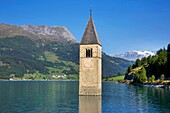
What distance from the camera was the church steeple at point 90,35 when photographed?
73106mm

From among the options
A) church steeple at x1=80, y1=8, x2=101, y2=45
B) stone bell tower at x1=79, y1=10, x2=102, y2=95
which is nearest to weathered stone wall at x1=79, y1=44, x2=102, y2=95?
stone bell tower at x1=79, y1=10, x2=102, y2=95

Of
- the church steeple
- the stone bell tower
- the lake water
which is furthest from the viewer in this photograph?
the church steeple

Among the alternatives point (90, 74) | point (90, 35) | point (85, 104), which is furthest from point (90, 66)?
point (85, 104)

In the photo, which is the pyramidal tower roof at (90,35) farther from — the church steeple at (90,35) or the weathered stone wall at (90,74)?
the weathered stone wall at (90,74)

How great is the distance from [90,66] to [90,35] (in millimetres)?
7720

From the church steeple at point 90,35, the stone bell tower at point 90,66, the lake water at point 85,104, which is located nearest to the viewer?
the lake water at point 85,104

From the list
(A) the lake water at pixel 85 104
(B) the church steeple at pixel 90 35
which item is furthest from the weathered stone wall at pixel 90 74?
(A) the lake water at pixel 85 104

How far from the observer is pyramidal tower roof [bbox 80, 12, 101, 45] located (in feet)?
240

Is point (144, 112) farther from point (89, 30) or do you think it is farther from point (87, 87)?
point (89, 30)

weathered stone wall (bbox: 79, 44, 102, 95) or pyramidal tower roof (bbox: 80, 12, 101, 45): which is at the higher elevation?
pyramidal tower roof (bbox: 80, 12, 101, 45)

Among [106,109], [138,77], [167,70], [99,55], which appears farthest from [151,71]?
[106,109]

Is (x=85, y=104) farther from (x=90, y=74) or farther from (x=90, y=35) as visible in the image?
(x=90, y=35)

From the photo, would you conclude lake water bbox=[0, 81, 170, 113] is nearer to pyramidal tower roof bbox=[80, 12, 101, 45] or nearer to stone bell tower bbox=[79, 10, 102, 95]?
stone bell tower bbox=[79, 10, 102, 95]

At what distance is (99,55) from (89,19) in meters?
9.33
